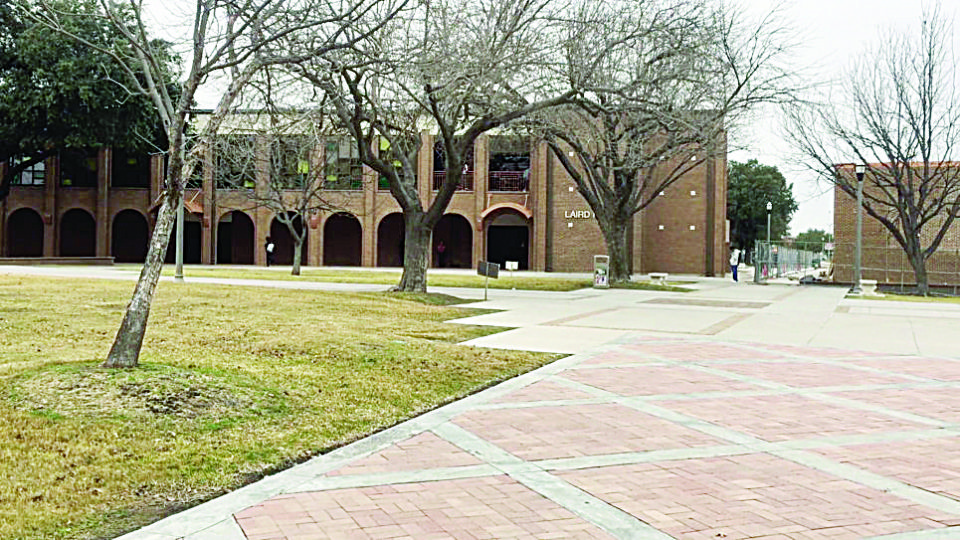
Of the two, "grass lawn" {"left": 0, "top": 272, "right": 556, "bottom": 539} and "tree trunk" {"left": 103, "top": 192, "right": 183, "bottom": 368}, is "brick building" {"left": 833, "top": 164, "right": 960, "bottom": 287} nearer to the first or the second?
"grass lawn" {"left": 0, "top": 272, "right": 556, "bottom": 539}

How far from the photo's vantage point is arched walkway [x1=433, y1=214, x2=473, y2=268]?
178ft

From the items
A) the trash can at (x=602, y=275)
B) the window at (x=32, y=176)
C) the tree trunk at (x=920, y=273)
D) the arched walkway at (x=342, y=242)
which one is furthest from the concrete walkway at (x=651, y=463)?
the window at (x=32, y=176)

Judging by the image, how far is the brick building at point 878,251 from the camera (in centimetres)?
4094

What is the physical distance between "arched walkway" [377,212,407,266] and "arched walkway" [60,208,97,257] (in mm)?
17160

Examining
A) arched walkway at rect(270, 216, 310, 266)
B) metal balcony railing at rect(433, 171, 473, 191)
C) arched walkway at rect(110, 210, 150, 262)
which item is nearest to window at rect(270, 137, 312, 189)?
metal balcony railing at rect(433, 171, 473, 191)

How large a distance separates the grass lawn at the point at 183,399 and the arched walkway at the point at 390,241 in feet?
128

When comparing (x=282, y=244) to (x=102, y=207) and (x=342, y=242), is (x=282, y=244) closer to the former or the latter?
(x=342, y=242)

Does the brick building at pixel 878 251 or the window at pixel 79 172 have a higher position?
the window at pixel 79 172

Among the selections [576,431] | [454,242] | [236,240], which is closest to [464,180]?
[454,242]

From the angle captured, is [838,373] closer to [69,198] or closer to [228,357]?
[228,357]

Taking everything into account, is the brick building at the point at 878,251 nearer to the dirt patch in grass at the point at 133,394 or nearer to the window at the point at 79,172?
the dirt patch in grass at the point at 133,394

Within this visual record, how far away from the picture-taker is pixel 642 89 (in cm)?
2266

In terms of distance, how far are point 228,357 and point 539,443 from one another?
4893 millimetres

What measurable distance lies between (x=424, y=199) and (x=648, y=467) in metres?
45.0
